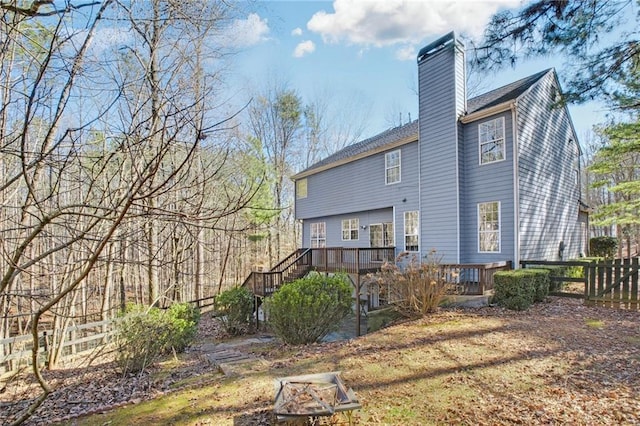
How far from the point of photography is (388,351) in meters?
6.21

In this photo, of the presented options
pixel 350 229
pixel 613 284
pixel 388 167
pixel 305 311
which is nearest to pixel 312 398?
pixel 305 311

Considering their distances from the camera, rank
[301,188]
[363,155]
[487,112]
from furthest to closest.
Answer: [301,188]
[363,155]
[487,112]

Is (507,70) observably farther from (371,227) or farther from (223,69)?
(371,227)

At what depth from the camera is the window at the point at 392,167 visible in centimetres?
1409

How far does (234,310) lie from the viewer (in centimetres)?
1141

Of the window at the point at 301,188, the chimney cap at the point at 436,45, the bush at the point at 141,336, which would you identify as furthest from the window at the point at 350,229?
the bush at the point at 141,336

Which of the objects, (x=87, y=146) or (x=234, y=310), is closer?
(x=87, y=146)

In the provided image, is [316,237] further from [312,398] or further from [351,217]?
[312,398]

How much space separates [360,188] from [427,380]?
1147cm

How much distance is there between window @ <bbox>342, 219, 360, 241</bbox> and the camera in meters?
16.6

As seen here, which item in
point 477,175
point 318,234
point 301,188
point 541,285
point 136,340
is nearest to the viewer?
point 136,340

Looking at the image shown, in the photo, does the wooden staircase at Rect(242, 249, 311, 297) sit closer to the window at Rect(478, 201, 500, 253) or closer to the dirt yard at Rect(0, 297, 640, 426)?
the dirt yard at Rect(0, 297, 640, 426)

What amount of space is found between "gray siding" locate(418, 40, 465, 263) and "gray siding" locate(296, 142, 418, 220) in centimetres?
74

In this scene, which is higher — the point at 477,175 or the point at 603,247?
the point at 477,175
